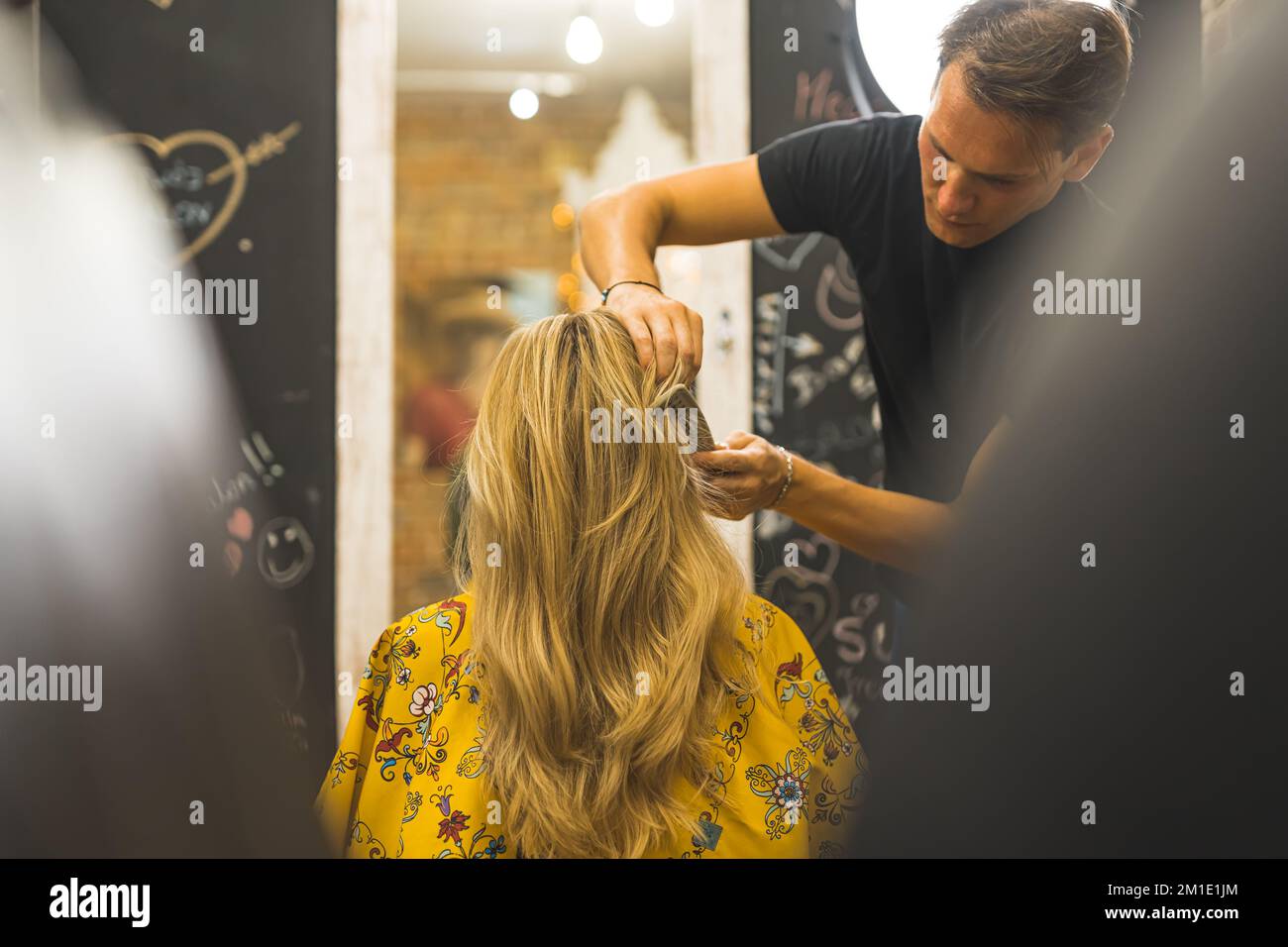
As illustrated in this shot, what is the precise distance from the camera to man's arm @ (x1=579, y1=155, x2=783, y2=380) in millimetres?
1430

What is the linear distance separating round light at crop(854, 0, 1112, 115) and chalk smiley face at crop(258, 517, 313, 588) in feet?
5.10

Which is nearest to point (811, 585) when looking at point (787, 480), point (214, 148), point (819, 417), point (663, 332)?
point (819, 417)

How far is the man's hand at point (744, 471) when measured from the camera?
1.43 metres

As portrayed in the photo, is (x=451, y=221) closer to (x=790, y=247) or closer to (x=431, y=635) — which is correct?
(x=790, y=247)

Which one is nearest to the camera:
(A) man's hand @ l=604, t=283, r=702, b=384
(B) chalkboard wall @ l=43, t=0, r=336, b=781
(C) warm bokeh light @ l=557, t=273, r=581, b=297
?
(A) man's hand @ l=604, t=283, r=702, b=384

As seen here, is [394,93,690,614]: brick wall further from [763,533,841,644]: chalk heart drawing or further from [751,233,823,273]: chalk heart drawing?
[763,533,841,644]: chalk heart drawing

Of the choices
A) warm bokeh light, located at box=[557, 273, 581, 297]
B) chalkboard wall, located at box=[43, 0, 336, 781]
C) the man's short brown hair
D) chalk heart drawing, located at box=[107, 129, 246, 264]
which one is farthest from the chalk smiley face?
the man's short brown hair

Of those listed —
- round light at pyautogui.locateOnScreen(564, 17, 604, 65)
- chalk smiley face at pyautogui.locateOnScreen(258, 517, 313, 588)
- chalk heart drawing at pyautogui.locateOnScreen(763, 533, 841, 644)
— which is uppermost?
round light at pyautogui.locateOnScreen(564, 17, 604, 65)

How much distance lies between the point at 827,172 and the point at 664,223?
0.31 m

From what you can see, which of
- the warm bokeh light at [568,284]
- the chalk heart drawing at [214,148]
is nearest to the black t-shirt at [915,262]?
the warm bokeh light at [568,284]

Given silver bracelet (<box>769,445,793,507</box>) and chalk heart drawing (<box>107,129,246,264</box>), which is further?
chalk heart drawing (<box>107,129,246,264</box>)

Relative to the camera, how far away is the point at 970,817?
5.82 ft

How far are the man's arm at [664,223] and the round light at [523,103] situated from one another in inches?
26.8

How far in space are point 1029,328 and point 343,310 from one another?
1.42m
